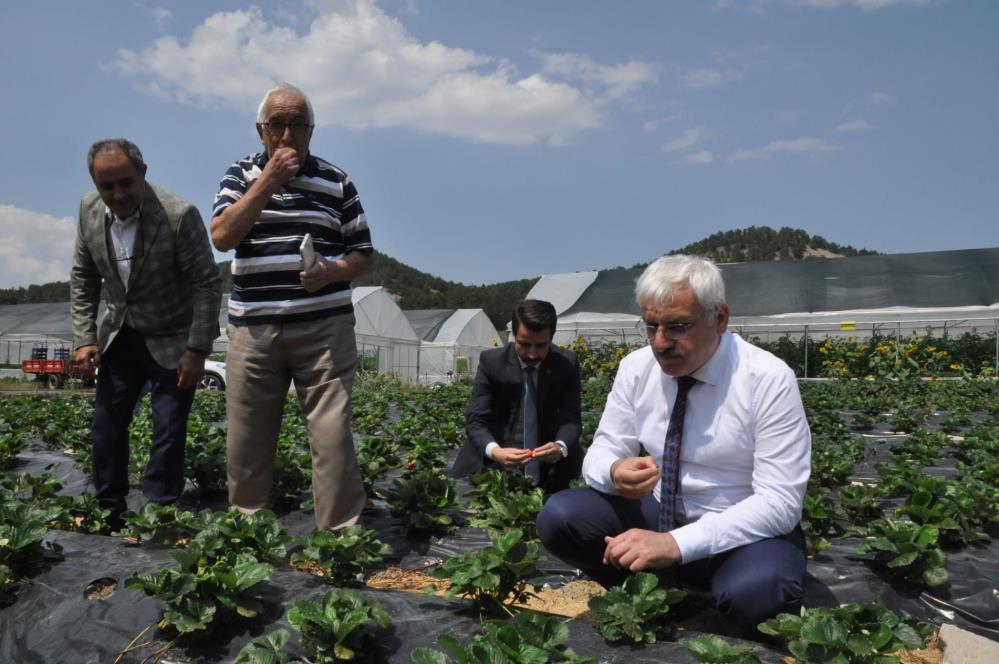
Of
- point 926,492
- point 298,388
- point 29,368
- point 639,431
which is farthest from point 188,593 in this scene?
point 29,368

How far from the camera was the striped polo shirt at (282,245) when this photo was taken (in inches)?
113

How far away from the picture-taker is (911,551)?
8.45ft

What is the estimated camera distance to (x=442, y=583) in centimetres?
297

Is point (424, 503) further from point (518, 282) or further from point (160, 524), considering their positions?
point (518, 282)

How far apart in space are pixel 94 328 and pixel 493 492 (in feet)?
6.30

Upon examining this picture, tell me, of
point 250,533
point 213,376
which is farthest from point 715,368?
point 213,376

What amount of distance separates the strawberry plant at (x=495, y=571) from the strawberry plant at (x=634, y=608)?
0.22m

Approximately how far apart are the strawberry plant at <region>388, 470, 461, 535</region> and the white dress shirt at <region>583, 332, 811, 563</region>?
0.96 metres

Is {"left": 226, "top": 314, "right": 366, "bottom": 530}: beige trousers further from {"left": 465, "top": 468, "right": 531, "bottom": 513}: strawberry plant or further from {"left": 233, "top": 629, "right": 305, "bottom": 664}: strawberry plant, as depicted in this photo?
{"left": 233, "top": 629, "right": 305, "bottom": 664}: strawberry plant

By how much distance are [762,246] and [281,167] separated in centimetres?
5602

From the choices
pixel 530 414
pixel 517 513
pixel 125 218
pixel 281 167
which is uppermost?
pixel 281 167

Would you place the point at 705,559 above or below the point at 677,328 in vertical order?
below

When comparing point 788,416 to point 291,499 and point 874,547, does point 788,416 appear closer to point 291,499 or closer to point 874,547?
point 874,547

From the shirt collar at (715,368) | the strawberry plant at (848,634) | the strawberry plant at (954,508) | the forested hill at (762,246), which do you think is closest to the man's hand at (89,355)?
the shirt collar at (715,368)
